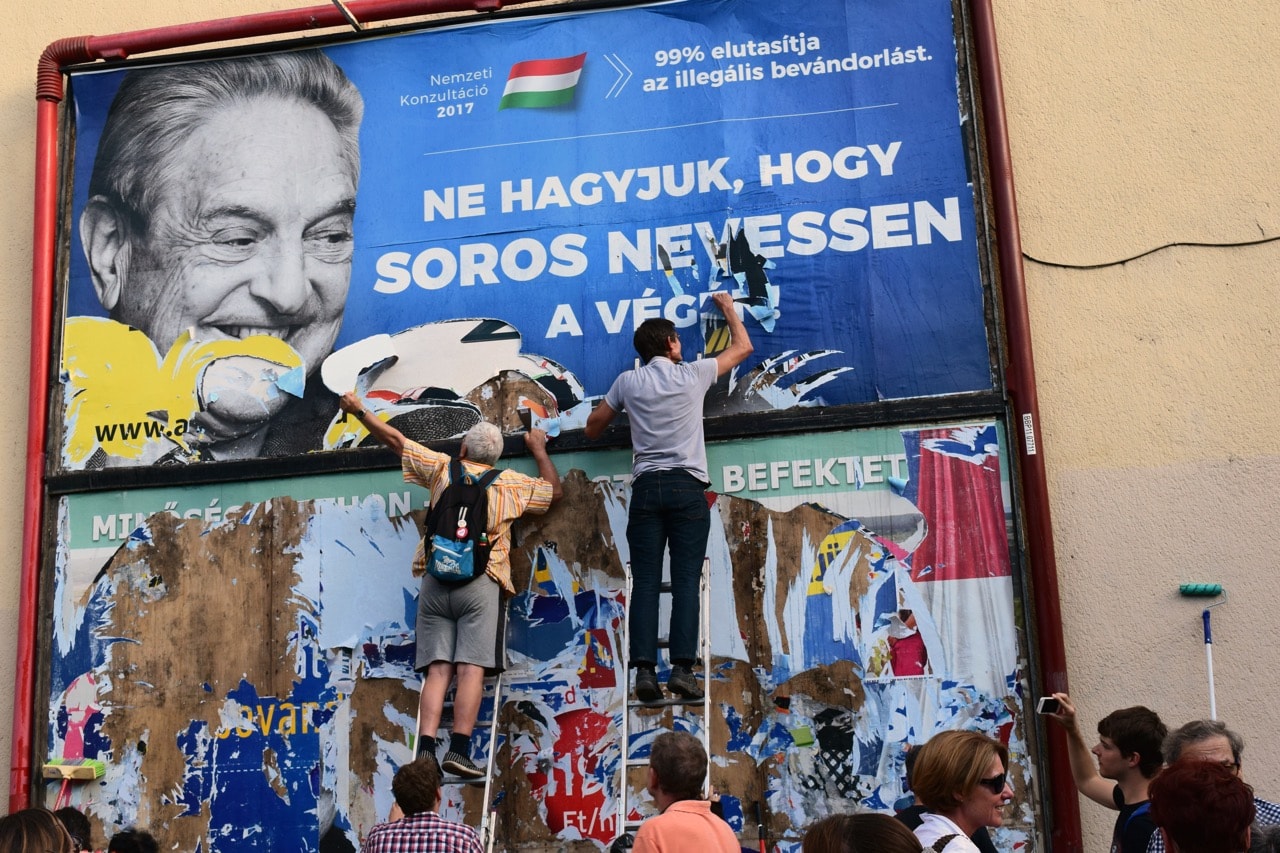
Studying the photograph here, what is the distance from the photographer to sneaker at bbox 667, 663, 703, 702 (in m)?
5.57

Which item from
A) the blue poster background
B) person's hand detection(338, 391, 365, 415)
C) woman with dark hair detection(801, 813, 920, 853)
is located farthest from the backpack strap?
person's hand detection(338, 391, 365, 415)

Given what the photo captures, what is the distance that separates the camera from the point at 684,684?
5.57 m

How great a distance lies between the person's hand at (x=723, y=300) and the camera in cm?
640

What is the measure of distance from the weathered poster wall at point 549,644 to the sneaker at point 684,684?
19.0 inches

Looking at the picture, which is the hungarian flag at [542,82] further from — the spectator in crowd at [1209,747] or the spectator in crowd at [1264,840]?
the spectator in crowd at [1264,840]

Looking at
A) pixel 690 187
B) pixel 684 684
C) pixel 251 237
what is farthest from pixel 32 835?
Result: pixel 690 187

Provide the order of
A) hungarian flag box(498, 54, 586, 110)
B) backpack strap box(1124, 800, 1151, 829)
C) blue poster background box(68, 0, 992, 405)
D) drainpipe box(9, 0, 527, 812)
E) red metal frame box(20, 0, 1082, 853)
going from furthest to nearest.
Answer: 1. hungarian flag box(498, 54, 586, 110)
2. drainpipe box(9, 0, 527, 812)
3. blue poster background box(68, 0, 992, 405)
4. red metal frame box(20, 0, 1082, 853)
5. backpack strap box(1124, 800, 1151, 829)

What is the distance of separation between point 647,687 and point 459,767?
970mm

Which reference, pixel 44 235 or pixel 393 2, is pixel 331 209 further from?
pixel 44 235

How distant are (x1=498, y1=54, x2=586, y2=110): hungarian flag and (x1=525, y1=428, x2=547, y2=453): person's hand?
6.14 feet

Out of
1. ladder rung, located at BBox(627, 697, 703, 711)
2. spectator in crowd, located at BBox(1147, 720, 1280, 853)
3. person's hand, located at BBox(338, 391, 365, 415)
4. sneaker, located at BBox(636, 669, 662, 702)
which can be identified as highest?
person's hand, located at BBox(338, 391, 365, 415)

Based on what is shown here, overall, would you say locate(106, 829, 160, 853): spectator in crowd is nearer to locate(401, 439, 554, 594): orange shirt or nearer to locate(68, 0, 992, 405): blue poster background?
locate(401, 439, 554, 594): orange shirt

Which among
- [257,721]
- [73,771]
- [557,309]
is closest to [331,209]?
[557,309]

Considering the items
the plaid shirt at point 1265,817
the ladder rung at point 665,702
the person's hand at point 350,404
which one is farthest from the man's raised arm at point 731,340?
the plaid shirt at point 1265,817
